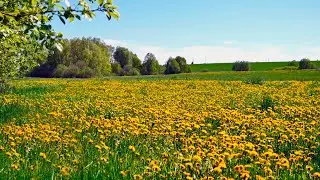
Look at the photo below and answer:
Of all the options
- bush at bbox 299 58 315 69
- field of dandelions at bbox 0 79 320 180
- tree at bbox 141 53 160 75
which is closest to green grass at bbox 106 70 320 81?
field of dandelions at bbox 0 79 320 180

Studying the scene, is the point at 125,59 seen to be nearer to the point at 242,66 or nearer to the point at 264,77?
the point at 242,66

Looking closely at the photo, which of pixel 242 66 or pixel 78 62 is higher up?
pixel 78 62

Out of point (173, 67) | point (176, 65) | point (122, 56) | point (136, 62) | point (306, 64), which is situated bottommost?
point (173, 67)

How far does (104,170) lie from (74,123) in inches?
176

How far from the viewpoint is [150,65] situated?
397ft

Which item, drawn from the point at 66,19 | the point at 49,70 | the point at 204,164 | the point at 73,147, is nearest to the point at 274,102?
the point at 73,147

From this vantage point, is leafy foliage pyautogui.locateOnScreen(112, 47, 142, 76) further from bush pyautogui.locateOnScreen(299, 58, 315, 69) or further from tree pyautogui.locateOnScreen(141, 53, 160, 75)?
bush pyautogui.locateOnScreen(299, 58, 315, 69)

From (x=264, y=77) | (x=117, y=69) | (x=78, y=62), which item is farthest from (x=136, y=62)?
(x=264, y=77)

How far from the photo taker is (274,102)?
47.3 ft

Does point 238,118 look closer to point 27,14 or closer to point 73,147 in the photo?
point 73,147

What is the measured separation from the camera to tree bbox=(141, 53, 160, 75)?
120m

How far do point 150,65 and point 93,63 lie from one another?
116 ft

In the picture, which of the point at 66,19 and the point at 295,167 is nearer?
the point at 66,19

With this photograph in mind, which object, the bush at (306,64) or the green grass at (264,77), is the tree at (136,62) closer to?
the bush at (306,64)
